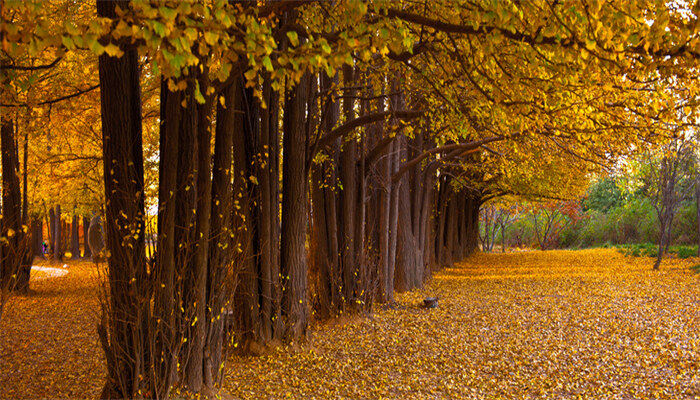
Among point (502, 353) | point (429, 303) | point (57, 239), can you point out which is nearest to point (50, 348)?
point (502, 353)

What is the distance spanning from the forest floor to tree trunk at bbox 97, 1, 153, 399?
3.59 ft

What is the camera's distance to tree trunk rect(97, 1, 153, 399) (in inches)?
185

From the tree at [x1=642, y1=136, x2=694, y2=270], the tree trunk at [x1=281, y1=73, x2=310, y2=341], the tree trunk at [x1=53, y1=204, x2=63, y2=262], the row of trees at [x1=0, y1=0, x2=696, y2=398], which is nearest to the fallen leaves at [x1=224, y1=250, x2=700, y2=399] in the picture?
the tree trunk at [x1=281, y1=73, x2=310, y2=341]

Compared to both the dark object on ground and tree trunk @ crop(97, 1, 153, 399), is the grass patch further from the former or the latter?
tree trunk @ crop(97, 1, 153, 399)

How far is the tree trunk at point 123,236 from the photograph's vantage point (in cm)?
471

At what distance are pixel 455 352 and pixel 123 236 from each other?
517cm

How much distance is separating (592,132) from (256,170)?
14.1ft

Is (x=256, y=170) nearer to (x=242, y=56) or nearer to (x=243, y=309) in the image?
(x=243, y=309)

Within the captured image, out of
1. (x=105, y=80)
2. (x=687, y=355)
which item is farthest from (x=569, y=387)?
(x=105, y=80)

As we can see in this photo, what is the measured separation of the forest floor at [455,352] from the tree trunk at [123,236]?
43.0 inches

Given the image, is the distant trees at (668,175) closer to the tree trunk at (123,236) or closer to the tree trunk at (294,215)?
the tree trunk at (294,215)

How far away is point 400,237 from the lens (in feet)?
45.4

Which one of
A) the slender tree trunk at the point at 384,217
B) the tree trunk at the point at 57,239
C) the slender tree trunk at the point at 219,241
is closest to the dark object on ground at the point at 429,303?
the slender tree trunk at the point at 384,217

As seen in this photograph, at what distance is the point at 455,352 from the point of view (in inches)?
311
